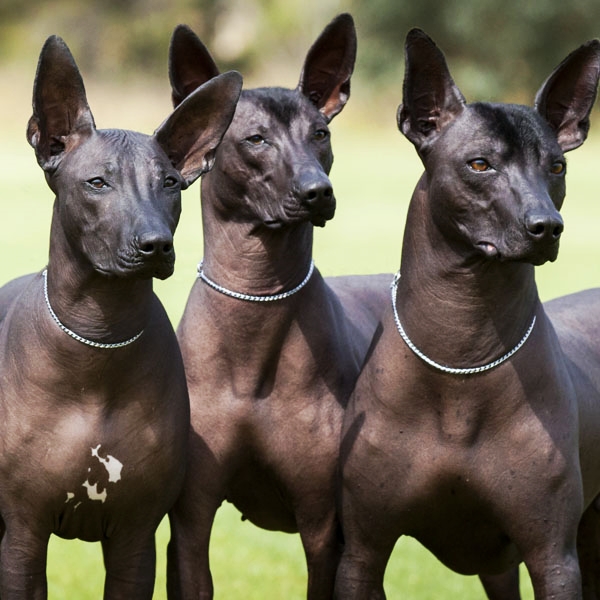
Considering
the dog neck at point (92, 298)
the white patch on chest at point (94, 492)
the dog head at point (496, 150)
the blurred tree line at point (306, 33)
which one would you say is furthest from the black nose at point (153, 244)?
the blurred tree line at point (306, 33)

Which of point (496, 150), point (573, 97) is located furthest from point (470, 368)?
point (573, 97)

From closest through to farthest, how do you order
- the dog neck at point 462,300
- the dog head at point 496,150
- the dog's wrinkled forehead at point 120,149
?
the dog head at point 496,150, the dog's wrinkled forehead at point 120,149, the dog neck at point 462,300

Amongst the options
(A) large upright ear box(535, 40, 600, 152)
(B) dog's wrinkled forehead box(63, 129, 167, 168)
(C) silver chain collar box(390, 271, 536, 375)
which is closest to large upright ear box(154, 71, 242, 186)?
(B) dog's wrinkled forehead box(63, 129, 167, 168)

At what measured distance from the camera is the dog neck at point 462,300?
5328 millimetres

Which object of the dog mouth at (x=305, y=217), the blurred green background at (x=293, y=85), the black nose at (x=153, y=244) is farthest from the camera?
the blurred green background at (x=293, y=85)

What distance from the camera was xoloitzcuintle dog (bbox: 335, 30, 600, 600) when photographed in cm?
525

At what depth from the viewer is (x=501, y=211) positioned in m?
5.04

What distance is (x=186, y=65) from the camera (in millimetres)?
6145

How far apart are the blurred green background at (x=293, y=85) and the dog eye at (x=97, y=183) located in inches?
143

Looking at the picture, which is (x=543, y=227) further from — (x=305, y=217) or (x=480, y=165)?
(x=305, y=217)

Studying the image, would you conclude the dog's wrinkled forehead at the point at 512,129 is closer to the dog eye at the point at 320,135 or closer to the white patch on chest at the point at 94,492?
the dog eye at the point at 320,135

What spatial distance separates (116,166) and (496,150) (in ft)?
4.65

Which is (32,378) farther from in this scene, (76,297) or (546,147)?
(546,147)

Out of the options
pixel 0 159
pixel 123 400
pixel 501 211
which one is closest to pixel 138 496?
pixel 123 400
